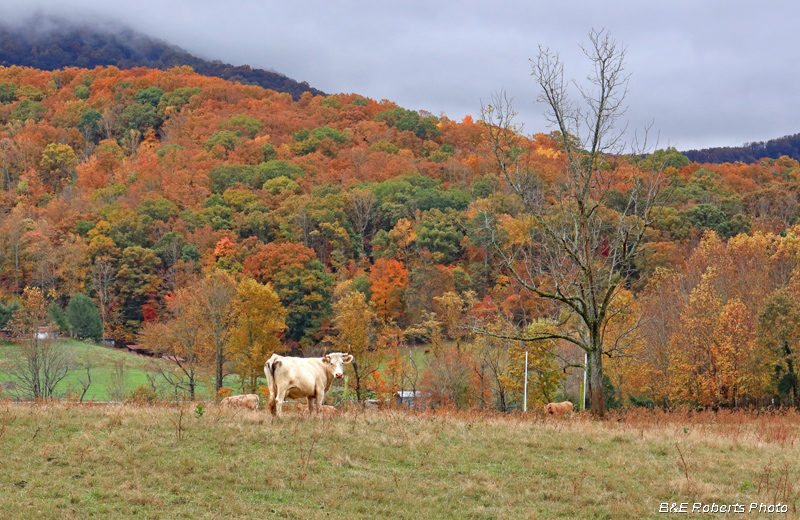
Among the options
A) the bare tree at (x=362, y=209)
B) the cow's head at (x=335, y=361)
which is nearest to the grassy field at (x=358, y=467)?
the cow's head at (x=335, y=361)

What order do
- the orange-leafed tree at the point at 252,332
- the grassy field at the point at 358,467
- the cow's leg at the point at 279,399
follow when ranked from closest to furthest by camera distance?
the grassy field at the point at 358,467, the cow's leg at the point at 279,399, the orange-leafed tree at the point at 252,332

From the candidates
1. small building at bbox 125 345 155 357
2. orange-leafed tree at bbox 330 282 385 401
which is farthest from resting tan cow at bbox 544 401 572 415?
small building at bbox 125 345 155 357

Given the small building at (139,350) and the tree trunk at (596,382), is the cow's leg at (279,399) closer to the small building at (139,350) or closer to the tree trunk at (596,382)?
the tree trunk at (596,382)

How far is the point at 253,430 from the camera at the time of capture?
11.4 metres

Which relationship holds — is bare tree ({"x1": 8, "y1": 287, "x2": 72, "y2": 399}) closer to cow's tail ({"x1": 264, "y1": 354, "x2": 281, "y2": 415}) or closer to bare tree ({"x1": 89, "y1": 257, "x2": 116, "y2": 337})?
bare tree ({"x1": 89, "y1": 257, "x2": 116, "y2": 337})

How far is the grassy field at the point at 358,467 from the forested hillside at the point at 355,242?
19.1 feet

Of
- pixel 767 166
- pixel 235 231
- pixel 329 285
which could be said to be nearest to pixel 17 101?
pixel 235 231

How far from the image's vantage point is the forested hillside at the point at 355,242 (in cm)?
3766

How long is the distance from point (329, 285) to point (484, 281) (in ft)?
52.0

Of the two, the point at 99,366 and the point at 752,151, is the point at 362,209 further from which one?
the point at 752,151

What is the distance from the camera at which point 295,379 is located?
13.4 metres

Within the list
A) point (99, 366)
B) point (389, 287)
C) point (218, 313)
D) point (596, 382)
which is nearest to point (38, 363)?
point (218, 313)

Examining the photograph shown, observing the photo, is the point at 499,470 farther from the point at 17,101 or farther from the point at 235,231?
the point at 17,101

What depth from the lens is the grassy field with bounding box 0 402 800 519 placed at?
8359 mm
